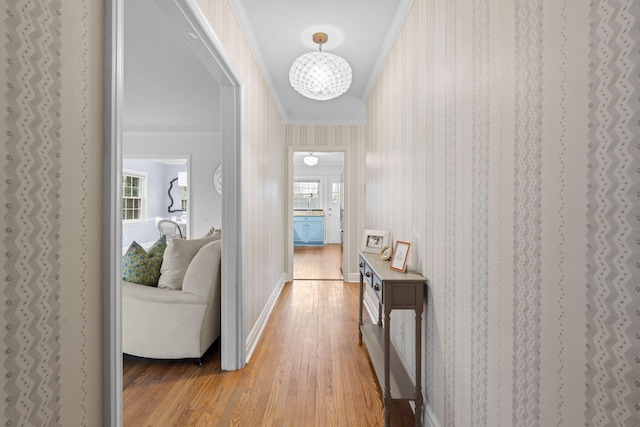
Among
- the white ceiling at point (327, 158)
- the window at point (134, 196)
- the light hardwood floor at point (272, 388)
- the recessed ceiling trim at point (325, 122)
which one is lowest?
the light hardwood floor at point (272, 388)

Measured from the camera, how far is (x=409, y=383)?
188 centimetres

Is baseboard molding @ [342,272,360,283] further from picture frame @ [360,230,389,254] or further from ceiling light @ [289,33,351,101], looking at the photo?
ceiling light @ [289,33,351,101]

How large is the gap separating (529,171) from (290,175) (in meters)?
4.25

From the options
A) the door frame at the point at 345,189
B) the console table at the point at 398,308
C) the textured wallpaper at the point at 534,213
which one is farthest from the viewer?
the door frame at the point at 345,189

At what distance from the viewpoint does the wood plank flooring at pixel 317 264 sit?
18.2 ft

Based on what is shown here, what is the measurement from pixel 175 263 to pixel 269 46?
2.00 metres

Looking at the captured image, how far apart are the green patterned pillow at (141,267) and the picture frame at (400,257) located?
1.85 meters

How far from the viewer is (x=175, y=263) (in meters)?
2.46

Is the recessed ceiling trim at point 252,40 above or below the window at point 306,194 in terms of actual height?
above

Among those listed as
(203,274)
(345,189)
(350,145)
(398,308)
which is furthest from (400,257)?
(350,145)

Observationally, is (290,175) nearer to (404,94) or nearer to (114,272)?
(404,94)

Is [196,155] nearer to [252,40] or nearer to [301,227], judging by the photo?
[252,40]

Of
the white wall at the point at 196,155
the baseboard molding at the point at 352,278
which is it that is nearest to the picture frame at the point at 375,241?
the baseboard molding at the point at 352,278

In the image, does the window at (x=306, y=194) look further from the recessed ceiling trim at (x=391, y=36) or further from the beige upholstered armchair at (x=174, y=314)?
the beige upholstered armchair at (x=174, y=314)
